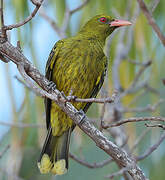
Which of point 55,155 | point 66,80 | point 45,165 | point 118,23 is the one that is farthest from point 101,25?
point 45,165

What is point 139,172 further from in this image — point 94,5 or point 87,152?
point 87,152

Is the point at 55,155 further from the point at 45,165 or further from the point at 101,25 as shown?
the point at 101,25

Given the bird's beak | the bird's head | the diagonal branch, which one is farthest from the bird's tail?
the bird's beak

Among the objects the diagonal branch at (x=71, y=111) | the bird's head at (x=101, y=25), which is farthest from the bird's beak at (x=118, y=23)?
the diagonal branch at (x=71, y=111)

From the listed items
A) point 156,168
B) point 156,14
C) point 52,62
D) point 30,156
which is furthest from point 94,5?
point 156,168

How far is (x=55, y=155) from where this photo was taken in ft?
11.6

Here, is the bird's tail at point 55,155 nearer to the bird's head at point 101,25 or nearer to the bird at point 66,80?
the bird at point 66,80

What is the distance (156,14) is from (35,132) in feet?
6.22

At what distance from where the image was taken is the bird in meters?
3.40

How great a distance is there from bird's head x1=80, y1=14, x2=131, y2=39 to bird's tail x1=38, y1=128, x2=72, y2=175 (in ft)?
3.64

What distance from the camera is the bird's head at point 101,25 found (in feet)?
13.1

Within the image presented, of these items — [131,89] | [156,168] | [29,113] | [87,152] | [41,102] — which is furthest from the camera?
[87,152]

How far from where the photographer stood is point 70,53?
3.46m

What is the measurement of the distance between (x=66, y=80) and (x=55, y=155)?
29.5 inches
